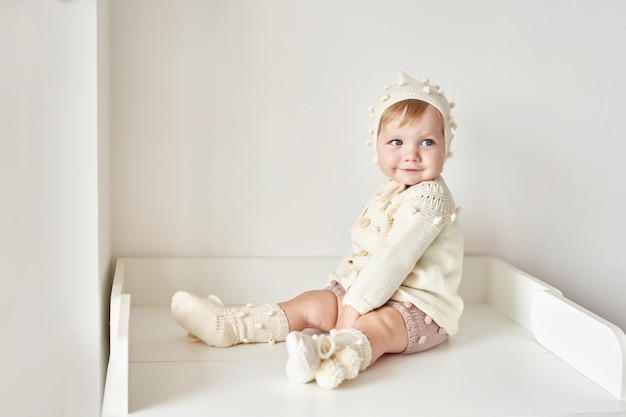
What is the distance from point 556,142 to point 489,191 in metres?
0.20

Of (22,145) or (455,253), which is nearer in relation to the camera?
(22,145)

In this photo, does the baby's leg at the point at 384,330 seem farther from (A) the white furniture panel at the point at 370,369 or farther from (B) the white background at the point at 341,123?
(B) the white background at the point at 341,123

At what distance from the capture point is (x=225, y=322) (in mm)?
1382

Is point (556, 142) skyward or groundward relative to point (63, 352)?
skyward

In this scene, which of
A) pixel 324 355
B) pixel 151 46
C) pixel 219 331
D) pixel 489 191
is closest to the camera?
pixel 324 355

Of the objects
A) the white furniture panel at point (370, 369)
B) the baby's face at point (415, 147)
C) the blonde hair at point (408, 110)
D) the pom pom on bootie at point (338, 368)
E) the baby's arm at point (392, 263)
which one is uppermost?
the blonde hair at point (408, 110)

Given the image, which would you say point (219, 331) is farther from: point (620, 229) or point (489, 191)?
point (620, 229)

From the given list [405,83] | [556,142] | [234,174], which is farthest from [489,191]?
[234,174]

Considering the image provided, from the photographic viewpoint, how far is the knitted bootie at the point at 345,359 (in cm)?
118

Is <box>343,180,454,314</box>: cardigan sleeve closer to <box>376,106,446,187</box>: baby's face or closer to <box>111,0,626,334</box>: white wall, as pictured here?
<box>376,106,446,187</box>: baby's face

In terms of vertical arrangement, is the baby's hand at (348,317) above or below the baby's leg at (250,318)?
above

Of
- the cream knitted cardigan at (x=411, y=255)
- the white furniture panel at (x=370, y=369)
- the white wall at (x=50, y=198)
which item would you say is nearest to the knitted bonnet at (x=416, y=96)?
the cream knitted cardigan at (x=411, y=255)

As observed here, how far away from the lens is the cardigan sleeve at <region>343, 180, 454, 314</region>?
1368 mm

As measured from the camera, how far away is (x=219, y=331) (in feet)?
4.50
